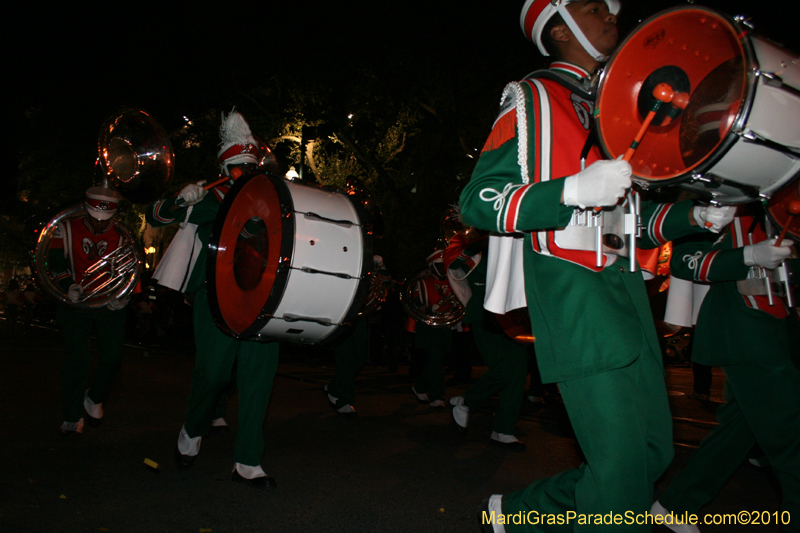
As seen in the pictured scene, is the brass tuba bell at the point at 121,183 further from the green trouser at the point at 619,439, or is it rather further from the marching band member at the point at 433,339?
the green trouser at the point at 619,439

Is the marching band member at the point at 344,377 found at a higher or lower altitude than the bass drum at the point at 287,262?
lower

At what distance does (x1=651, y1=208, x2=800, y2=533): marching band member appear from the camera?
3.07 metres

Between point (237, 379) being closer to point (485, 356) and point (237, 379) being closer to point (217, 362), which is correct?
point (217, 362)

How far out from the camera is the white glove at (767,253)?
123 inches

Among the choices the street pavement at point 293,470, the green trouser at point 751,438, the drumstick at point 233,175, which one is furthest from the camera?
the drumstick at point 233,175

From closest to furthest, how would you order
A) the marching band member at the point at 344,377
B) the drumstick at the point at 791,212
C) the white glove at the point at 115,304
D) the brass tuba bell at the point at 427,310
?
the drumstick at the point at 791,212 → the white glove at the point at 115,304 → the marching band member at the point at 344,377 → the brass tuba bell at the point at 427,310

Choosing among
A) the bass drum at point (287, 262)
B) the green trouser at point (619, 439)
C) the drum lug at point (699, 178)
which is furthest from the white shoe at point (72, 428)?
the drum lug at point (699, 178)

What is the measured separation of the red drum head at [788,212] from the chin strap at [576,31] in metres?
1.21

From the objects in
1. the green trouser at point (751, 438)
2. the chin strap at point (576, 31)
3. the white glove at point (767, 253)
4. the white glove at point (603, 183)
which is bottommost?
the green trouser at point (751, 438)

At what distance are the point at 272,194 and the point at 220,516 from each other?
177 cm

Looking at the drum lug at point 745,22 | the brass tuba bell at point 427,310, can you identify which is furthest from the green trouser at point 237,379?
the brass tuba bell at point 427,310

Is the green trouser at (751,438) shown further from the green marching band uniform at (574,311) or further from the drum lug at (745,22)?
the drum lug at (745,22)

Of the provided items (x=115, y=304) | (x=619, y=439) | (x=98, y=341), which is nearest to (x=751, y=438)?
(x=619, y=439)

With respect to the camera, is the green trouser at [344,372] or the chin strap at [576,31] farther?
the green trouser at [344,372]
